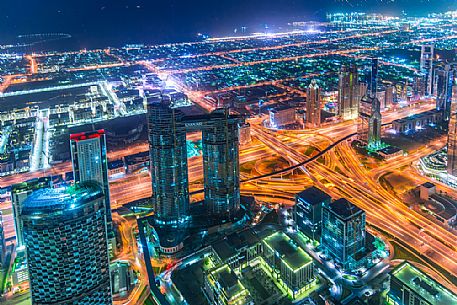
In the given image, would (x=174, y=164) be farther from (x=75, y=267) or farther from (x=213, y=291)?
(x=75, y=267)

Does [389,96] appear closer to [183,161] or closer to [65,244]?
[183,161]

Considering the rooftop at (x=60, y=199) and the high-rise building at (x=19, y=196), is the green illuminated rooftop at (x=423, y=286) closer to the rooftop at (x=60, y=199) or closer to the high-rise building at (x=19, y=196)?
the rooftop at (x=60, y=199)

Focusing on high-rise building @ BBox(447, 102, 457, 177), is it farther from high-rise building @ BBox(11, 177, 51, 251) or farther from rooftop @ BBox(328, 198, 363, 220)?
high-rise building @ BBox(11, 177, 51, 251)

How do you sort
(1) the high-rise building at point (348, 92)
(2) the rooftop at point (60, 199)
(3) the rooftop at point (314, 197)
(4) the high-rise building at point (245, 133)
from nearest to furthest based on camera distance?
(2) the rooftop at point (60, 199), (3) the rooftop at point (314, 197), (4) the high-rise building at point (245, 133), (1) the high-rise building at point (348, 92)

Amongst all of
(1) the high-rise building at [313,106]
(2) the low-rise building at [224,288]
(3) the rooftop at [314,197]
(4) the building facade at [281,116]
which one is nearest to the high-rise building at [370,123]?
(1) the high-rise building at [313,106]

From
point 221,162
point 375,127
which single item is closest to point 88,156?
point 221,162

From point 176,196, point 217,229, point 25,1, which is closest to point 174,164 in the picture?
point 176,196
